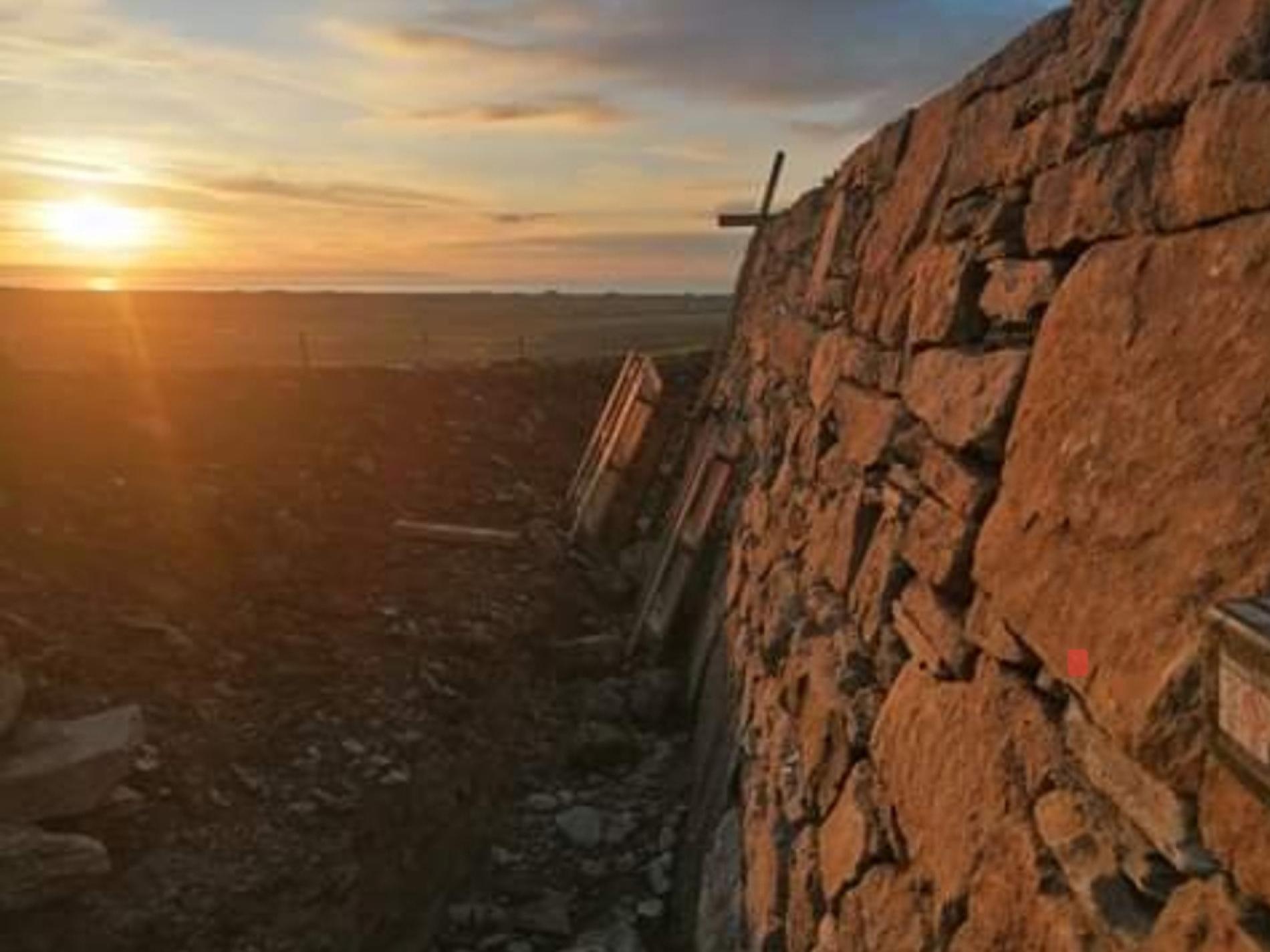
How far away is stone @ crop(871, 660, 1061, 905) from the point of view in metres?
2.16

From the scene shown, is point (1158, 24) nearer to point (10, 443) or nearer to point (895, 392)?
point (895, 392)

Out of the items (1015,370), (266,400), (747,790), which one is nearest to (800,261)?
(747,790)

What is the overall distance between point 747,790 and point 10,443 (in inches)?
330

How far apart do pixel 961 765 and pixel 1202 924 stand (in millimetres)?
880

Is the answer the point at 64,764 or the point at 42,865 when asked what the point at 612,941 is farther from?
the point at 64,764

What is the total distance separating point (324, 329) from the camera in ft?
203

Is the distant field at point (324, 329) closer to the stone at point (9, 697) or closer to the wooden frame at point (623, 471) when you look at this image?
the wooden frame at point (623, 471)

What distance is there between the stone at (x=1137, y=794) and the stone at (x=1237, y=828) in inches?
1.7

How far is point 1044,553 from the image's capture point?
217cm

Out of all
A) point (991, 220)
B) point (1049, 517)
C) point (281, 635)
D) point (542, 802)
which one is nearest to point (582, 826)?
point (542, 802)

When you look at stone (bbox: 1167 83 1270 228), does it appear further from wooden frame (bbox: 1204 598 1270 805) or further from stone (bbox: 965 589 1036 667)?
stone (bbox: 965 589 1036 667)

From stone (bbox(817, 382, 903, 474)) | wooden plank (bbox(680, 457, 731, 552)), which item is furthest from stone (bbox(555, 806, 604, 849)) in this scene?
stone (bbox(817, 382, 903, 474))

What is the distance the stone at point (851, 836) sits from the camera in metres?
3.01

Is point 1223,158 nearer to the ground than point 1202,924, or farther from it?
farther from it
